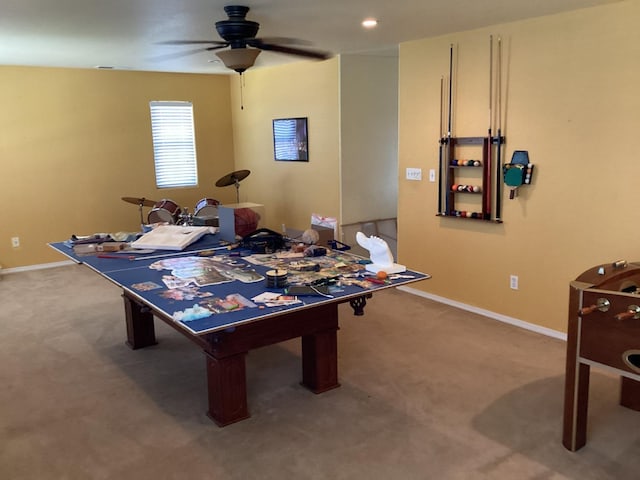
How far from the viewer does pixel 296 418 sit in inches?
113

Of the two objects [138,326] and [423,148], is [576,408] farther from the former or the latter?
[138,326]

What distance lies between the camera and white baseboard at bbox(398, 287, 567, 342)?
12.9 ft

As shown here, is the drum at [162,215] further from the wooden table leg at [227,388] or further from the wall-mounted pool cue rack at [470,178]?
the wooden table leg at [227,388]

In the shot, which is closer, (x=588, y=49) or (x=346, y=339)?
(x=588, y=49)

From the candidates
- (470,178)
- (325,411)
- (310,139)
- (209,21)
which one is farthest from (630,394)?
(310,139)

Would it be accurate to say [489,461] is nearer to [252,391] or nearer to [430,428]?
[430,428]

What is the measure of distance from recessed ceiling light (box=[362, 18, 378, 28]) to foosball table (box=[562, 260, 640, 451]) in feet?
7.29

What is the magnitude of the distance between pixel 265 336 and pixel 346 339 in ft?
4.02

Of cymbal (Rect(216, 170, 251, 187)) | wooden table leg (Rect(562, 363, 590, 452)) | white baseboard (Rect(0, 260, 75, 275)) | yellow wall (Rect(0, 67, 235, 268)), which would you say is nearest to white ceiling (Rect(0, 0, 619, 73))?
→ yellow wall (Rect(0, 67, 235, 268))

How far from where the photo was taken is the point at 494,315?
4336 millimetres

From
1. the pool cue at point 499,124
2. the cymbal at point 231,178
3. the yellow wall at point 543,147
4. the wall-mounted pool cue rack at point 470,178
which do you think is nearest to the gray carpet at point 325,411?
the yellow wall at point 543,147

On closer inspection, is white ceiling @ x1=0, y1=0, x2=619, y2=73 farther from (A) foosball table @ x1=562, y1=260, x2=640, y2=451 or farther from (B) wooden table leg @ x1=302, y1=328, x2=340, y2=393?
(B) wooden table leg @ x1=302, y1=328, x2=340, y2=393

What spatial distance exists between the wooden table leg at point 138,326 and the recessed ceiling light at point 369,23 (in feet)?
8.37

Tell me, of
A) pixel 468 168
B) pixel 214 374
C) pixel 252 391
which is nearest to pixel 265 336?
pixel 214 374
